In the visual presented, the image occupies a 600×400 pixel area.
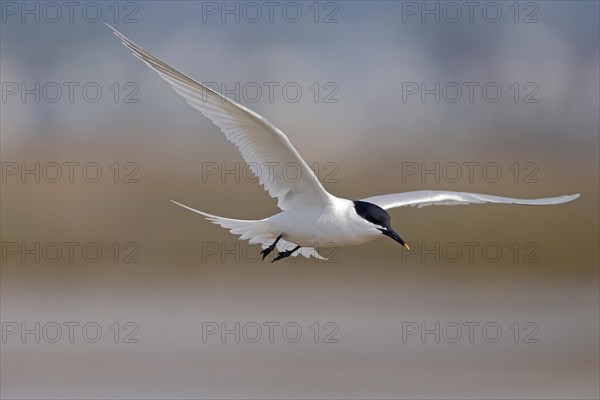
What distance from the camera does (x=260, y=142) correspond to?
7812 millimetres

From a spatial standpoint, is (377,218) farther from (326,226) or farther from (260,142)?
(260,142)

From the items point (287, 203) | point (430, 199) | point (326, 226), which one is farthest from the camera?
point (430, 199)

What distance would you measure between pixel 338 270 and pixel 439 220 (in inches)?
72.2

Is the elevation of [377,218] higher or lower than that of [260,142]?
lower

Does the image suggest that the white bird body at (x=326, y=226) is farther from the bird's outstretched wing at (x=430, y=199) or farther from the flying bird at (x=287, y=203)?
the bird's outstretched wing at (x=430, y=199)

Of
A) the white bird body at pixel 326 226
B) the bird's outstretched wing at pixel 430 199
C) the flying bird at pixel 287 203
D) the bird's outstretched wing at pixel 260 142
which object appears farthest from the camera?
the bird's outstretched wing at pixel 430 199

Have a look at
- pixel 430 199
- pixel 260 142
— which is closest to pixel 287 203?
pixel 260 142

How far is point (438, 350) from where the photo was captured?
1742 cm

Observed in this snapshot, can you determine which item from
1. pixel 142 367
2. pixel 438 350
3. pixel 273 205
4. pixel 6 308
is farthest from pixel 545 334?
pixel 6 308

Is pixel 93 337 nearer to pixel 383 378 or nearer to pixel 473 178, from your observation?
pixel 383 378

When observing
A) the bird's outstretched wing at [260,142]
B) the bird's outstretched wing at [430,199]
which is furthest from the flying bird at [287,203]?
the bird's outstretched wing at [430,199]

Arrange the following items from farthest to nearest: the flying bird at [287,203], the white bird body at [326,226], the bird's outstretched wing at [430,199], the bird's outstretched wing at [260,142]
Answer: the bird's outstretched wing at [430,199]
the white bird body at [326,226]
the flying bird at [287,203]
the bird's outstretched wing at [260,142]

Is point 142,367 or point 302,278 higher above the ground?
point 302,278

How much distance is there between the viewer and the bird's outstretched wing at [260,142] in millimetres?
7469
